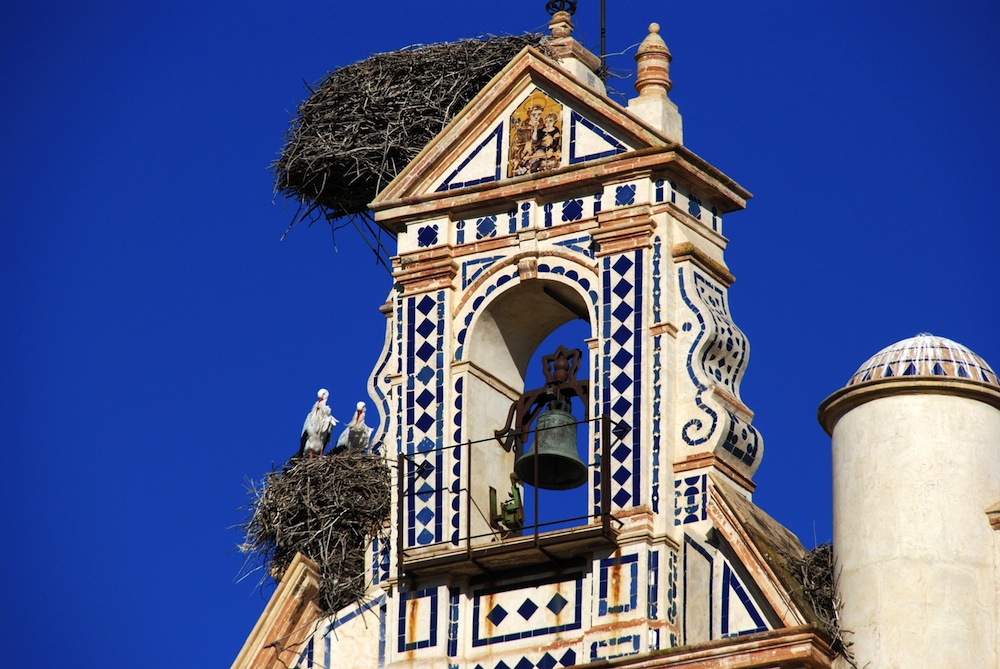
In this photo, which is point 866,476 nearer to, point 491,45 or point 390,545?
point 390,545

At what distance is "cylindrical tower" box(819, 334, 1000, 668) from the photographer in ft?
91.5

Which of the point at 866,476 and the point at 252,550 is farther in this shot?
the point at 252,550

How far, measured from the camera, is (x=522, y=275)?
3055 cm

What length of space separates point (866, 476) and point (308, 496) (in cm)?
526

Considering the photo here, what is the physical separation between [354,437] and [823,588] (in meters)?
5.43

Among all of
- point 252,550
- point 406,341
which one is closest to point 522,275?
point 406,341

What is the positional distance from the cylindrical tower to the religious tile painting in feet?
11.2

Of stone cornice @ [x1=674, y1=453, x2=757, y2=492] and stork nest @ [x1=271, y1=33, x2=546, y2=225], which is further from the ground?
stork nest @ [x1=271, y1=33, x2=546, y2=225]

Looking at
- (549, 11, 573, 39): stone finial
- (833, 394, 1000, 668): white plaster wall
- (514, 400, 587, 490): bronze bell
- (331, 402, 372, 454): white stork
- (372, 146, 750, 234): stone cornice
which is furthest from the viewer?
(331, 402, 372, 454): white stork

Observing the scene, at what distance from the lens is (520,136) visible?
31141mm

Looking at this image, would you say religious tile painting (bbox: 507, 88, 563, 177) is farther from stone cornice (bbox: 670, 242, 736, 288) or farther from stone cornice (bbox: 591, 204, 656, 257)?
stone cornice (bbox: 670, 242, 736, 288)

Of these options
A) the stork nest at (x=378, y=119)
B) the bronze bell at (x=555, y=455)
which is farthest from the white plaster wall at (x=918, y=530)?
the stork nest at (x=378, y=119)

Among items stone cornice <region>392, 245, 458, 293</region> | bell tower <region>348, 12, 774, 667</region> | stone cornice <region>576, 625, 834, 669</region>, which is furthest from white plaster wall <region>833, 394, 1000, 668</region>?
stone cornice <region>392, 245, 458, 293</region>

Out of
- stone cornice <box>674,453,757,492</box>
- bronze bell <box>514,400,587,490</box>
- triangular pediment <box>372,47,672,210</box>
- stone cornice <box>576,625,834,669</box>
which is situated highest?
triangular pediment <box>372,47,672,210</box>
